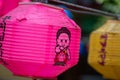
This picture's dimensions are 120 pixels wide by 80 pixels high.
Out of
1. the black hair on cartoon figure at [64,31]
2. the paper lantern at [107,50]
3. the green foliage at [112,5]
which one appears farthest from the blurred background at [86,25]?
the black hair on cartoon figure at [64,31]

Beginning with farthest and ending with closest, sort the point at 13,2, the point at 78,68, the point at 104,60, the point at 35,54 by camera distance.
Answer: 1. the point at 78,68
2. the point at 104,60
3. the point at 13,2
4. the point at 35,54

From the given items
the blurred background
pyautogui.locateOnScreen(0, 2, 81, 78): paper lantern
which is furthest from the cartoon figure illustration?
the blurred background

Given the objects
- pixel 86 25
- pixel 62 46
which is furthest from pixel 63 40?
pixel 86 25

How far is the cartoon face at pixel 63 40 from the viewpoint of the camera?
2828mm

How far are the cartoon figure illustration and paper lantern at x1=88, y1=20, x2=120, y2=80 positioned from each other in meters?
1.06

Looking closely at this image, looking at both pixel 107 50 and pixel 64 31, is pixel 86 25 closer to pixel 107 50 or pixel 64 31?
pixel 107 50

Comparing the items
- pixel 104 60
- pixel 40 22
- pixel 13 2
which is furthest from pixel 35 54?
pixel 104 60

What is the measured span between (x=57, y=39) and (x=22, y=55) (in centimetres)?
29

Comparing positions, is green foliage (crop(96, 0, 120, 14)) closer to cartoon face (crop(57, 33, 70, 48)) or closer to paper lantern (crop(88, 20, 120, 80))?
paper lantern (crop(88, 20, 120, 80))

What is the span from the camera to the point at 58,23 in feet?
9.32

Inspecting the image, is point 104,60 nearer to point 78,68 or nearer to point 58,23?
point 58,23

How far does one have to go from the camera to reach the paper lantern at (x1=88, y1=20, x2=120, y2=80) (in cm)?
387

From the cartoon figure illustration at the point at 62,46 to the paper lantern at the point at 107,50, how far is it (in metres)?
1.06

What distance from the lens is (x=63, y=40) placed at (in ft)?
9.42
